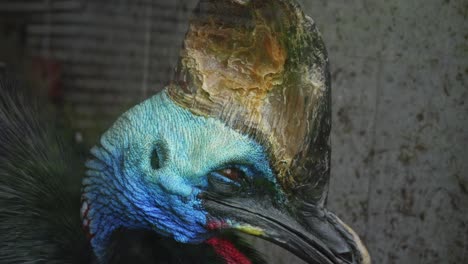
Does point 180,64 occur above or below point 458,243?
above

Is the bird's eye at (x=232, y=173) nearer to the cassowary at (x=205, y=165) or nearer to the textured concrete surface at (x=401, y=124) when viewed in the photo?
the cassowary at (x=205, y=165)

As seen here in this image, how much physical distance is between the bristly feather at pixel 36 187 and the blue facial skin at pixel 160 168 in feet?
0.12

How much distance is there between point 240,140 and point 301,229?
0.16 metres

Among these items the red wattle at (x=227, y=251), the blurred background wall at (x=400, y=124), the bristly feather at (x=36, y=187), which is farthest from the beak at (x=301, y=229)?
the blurred background wall at (x=400, y=124)

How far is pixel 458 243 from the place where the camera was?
2094 millimetres

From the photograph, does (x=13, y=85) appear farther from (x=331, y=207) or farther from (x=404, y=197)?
(x=404, y=197)

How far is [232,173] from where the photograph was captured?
1.20 meters

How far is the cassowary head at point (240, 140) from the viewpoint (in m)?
1.19

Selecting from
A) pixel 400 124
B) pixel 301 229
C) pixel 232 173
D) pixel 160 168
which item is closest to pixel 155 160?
pixel 160 168

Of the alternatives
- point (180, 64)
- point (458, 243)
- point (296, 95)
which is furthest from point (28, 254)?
point (458, 243)

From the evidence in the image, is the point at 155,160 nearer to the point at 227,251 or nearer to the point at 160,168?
the point at 160,168

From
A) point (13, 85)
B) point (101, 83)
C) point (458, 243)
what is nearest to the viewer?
point (101, 83)

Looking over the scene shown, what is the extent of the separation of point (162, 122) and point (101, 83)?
11cm

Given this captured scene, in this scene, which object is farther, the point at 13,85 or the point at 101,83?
the point at 13,85
